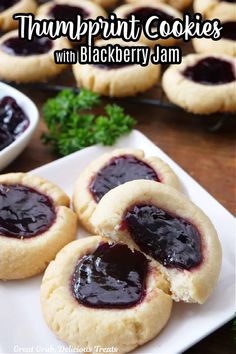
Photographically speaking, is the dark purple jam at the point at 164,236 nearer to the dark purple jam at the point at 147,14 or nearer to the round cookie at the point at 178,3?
the dark purple jam at the point at 147,14

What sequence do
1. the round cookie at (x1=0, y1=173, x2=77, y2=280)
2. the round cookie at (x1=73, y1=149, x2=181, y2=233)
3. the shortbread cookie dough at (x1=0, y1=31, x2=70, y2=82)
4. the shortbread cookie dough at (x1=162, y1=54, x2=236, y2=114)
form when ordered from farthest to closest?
the shortbread cookie dough at (x1=0, y1=31, x2=70, y2=82), the shortbread cookie dough at (x1=162, y1=54, x2=236, y2=114), the round cookie at (x1=73, y1=149, x2=181, y2=233), the round cookie at (x1=0, y1=173, x2=77, y2=280)

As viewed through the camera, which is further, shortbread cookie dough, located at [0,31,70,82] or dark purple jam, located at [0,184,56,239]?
shortbread cookie dough, located at [0,31,70,82]

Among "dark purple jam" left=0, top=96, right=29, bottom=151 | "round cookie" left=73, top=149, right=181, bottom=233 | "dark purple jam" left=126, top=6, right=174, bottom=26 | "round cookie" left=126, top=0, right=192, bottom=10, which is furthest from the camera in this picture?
"round cookie" left=126, top=0, right=192, bottom=10

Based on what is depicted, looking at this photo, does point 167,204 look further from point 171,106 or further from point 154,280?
point 171,106

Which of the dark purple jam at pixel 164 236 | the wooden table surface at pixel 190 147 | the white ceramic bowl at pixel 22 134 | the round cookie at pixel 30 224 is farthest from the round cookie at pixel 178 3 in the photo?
the dark purple jam at pixel 164 236

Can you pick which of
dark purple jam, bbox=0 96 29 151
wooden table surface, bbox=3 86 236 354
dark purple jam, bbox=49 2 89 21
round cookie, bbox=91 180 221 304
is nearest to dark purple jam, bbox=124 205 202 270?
round cookie, bbox=91 180 221 304

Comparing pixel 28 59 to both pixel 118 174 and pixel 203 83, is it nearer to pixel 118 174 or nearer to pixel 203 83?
pixel 203 83

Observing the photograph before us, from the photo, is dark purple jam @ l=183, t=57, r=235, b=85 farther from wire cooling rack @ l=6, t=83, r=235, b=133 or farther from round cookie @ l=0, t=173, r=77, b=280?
round cookie @ l=0, t=173, r=77, b=280
